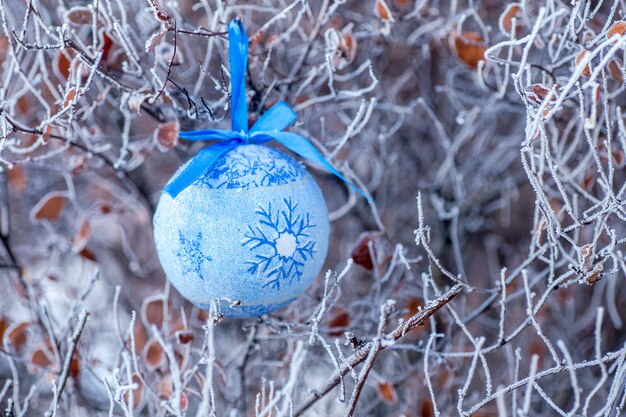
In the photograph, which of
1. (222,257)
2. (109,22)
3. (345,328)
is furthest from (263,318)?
(109,22)

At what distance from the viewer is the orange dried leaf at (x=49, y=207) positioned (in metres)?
1.94

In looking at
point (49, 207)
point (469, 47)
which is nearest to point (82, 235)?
point (49, 207)

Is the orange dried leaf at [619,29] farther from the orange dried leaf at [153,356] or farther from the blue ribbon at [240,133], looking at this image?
the orange dried leaf at [153,356]

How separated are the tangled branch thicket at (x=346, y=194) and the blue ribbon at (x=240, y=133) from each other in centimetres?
7

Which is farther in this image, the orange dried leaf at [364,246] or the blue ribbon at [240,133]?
the orange dried leaf at [364,246]

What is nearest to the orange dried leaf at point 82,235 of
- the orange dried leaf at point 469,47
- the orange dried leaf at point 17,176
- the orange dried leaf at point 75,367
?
the orange dried leaf at point 75,367

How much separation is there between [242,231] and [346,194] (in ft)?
3.97

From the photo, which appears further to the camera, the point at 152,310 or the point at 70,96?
the point at 152,310

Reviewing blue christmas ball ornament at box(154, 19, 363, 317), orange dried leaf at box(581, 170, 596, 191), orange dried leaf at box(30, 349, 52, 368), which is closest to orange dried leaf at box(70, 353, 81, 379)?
orange dried leaf at box(30, 349, 52, 368)

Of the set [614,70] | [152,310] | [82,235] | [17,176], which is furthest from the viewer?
[17,176]

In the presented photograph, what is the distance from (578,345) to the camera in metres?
2.58

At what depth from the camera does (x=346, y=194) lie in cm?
238

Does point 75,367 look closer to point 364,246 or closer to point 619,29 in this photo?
point 364,246

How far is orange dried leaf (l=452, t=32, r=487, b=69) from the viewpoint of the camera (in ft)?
5.68
